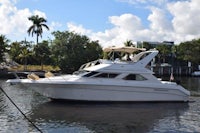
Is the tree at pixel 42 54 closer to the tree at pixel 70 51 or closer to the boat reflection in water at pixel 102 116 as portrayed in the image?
the tree at pixel 70 51

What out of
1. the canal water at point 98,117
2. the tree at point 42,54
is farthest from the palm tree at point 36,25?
the canal water at point 98,117

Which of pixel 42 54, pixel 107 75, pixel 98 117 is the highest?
pixel 42 54

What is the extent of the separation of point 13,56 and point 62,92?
238 feet

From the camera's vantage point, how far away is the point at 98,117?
2239 cm

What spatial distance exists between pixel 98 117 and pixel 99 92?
520cm

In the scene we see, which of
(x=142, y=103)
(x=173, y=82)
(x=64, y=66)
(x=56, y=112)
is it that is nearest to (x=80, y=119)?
(x=56, y=112)

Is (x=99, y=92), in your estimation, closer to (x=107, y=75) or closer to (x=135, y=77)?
(x=107, y=75)

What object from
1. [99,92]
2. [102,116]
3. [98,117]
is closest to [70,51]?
[99,92]

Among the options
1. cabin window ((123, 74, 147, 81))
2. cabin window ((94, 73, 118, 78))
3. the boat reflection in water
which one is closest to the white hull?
the boat reflection in water

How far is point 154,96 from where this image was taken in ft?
94.4

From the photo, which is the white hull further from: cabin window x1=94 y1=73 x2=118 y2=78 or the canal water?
cabin window x1=94 y1=73 x2=118 y2=78

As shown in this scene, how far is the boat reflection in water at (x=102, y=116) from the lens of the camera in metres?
19.3

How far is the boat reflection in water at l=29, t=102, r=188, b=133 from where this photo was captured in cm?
1928

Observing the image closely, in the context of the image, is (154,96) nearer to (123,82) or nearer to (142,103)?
(142,103)
